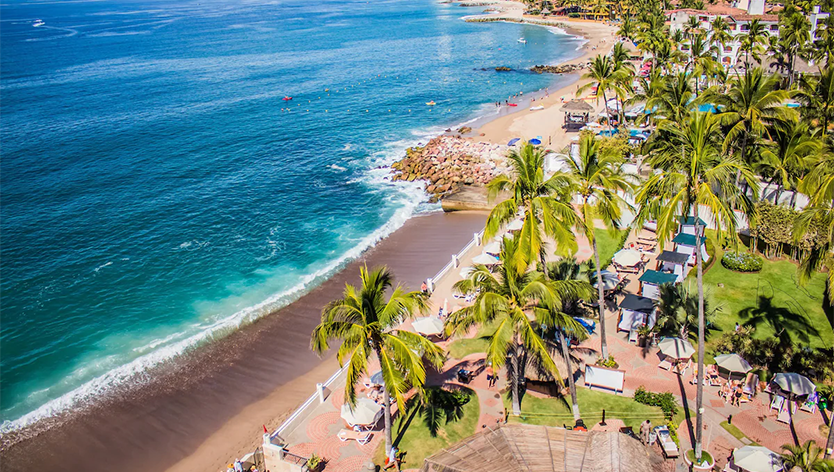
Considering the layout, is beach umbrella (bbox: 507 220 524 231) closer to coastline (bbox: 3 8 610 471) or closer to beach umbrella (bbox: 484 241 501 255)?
beach umbrella (bbox: 484 241 501 255)

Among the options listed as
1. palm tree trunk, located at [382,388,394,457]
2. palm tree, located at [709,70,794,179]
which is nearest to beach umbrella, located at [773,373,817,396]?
palm tree, located at [709,70,794,179]

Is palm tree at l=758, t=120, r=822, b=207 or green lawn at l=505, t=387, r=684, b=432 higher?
palm tree at l=758, t=120, r=822, b=207

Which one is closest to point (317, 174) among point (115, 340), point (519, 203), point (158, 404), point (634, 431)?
point (115, 340)

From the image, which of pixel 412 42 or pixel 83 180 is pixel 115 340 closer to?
pixel 83 180

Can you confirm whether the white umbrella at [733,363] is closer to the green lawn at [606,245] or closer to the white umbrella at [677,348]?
the white umbrella at [677,348]

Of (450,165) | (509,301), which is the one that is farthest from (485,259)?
(450,165)

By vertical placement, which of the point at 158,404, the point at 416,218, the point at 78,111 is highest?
the point at 78,111
